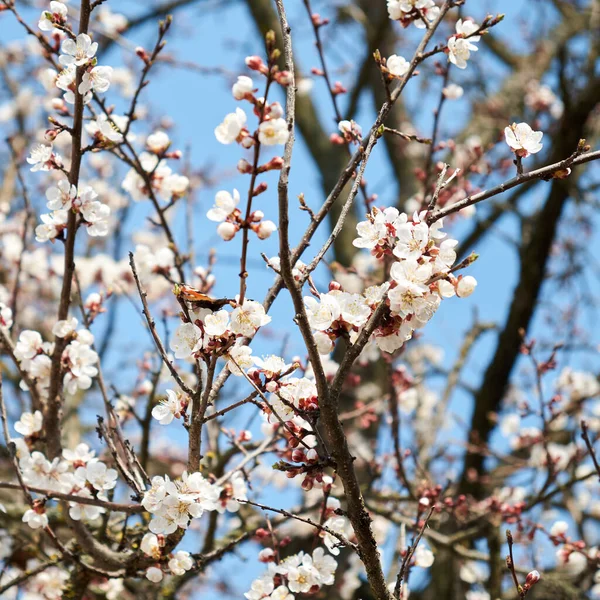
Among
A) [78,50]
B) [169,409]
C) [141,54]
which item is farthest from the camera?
[141,54]

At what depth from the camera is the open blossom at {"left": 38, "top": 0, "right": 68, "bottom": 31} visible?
174 centimetres

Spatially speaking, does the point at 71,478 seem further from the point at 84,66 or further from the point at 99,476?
the point at 84,66

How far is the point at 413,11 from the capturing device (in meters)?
1.89

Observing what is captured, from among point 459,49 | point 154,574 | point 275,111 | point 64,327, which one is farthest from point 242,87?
point 154,574

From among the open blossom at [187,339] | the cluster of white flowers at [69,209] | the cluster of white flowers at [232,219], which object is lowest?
the open blossom at [187,339]

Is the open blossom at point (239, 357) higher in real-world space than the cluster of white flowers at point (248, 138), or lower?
lower

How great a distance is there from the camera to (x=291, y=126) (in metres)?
1.37

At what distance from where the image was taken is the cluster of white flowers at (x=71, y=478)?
182 cm

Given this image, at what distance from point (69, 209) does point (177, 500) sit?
827mm

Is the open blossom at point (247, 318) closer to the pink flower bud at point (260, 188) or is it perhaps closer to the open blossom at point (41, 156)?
the pink flower bud at point (260, 188)

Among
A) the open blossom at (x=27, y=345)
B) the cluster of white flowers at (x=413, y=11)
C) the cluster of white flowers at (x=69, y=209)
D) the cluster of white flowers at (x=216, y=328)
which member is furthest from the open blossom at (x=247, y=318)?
the cluster of white flowers at (x=413, y=11)

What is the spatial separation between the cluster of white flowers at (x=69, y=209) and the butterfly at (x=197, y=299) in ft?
1.79

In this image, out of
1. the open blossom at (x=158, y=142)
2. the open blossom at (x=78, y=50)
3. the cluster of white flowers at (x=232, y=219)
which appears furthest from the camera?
the open blossom at (x=158, y=142)

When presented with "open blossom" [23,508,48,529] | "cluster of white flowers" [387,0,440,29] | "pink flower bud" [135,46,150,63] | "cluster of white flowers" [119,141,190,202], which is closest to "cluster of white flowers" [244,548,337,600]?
"open blossom" [23,508,48,529]
